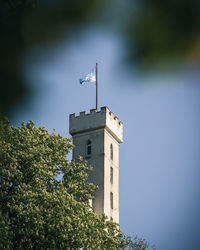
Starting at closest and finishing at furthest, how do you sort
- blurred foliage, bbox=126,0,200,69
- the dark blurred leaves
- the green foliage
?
blurred foliage, bbox=126,0,200,69
the dark blurred leaves
the green foliage

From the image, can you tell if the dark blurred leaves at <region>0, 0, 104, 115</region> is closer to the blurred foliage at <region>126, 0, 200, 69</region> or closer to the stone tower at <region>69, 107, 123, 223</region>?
the blurred foliage at <region>126, 0, 200, 69</region>

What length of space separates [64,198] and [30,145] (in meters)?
3.80

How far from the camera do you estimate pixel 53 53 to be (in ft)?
5.48

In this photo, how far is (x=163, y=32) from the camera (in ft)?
4.93

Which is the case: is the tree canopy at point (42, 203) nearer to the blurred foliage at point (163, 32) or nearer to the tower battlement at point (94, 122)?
the tower battlement at point (94, 122)

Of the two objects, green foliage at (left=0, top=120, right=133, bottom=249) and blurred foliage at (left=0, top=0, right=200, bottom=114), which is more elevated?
green foliage at (left=0, top=120, right=133, bottom=249)

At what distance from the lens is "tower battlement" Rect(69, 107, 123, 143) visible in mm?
38312

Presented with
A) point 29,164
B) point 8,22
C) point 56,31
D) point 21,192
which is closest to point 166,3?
point 56,31

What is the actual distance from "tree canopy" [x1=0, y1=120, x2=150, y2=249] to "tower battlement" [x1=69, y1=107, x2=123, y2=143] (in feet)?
41.4

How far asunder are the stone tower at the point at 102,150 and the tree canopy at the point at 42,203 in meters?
9.16

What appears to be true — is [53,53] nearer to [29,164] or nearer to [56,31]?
[56,31]

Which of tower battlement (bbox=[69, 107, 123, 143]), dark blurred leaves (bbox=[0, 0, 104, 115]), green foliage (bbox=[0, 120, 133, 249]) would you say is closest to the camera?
dark blurred leaves (bbox=[0, 0, 104, 115])

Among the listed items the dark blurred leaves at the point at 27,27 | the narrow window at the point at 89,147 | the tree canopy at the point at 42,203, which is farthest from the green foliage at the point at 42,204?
the dark blurred leaves at the point at 27,27

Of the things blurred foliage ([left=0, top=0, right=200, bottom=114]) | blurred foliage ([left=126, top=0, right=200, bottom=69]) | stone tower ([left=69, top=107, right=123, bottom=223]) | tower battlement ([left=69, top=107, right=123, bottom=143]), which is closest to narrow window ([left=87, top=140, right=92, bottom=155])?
stone tower ([left=69, top=107, right=123, bottom=223])
